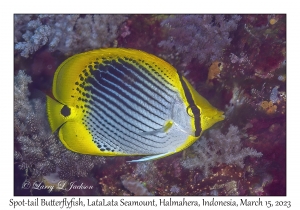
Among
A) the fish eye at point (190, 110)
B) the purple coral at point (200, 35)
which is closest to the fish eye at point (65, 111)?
the fish eye at point (190, 110)

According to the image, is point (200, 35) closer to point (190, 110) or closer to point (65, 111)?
point (190, 110)

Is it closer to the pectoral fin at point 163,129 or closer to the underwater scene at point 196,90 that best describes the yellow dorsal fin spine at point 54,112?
the pectoral fin at point 163,129

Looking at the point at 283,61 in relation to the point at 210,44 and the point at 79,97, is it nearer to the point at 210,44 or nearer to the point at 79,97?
the point at 210,44

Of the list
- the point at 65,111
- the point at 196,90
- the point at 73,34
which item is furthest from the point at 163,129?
the point at 73,34

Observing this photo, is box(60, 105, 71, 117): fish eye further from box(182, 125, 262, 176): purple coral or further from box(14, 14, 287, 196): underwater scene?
box(182, 125, 262, 176): purple coral

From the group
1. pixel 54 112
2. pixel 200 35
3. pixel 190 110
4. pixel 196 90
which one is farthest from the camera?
pixel 196 90

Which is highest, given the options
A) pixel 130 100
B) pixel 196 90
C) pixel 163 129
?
pixel 196 90
